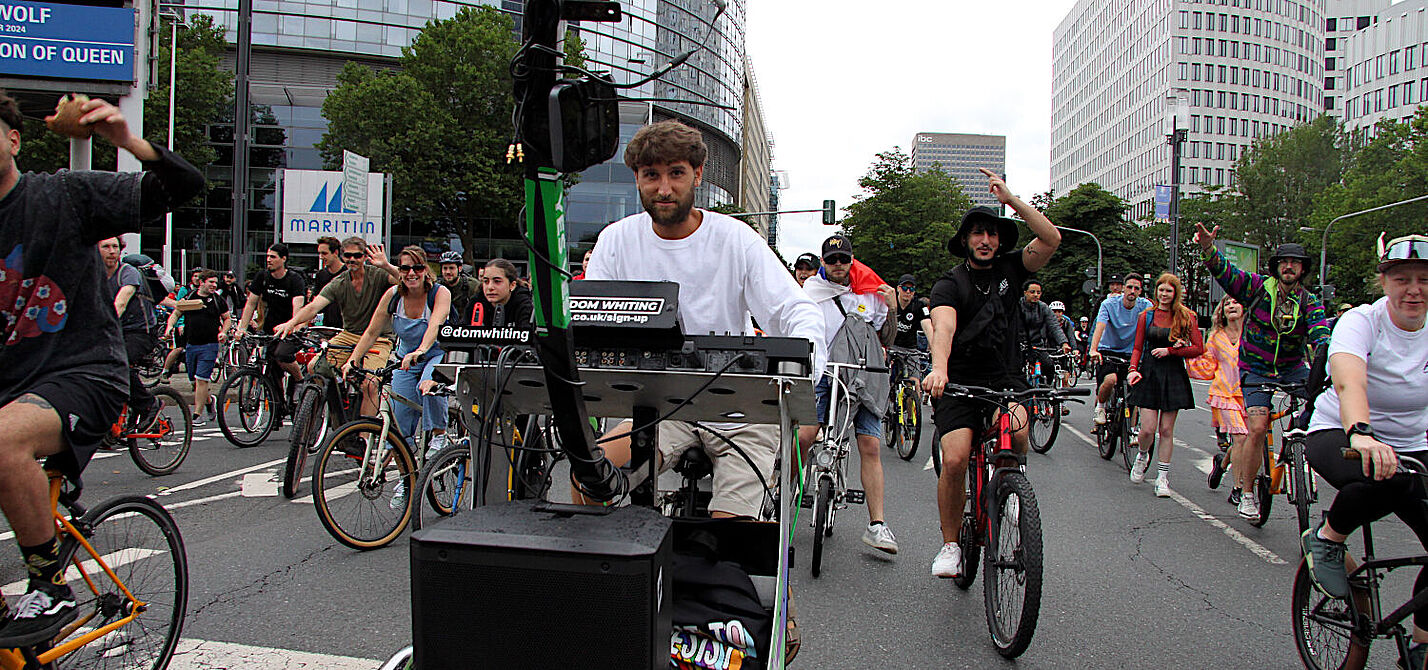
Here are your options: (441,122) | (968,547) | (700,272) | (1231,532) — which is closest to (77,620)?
(700,272)

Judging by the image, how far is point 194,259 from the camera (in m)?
42.9

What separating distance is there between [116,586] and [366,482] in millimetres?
2418

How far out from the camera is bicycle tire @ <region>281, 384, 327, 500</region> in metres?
5.81

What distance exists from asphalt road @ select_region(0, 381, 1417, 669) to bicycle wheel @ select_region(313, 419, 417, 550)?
0.12m

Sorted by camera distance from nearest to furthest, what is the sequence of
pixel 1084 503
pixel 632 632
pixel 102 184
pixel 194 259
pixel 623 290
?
1. pixel 632 632
2. pixel 623 290
3. pixel 102 184
4. pixel 1084 503
5. pixel 194 259

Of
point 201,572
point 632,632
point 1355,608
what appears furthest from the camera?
point 201,572

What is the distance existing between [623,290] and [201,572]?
3.58m

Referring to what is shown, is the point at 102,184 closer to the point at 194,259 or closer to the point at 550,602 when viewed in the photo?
the point at 550,602

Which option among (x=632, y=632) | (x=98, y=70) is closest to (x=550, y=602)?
(x=632, y=632)

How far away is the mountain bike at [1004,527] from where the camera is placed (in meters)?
3.51

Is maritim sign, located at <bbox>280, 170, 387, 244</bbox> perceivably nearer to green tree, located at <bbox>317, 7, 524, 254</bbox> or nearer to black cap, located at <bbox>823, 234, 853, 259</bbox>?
black cap, located at <bbox>823, 234, 853, 259</bbox>

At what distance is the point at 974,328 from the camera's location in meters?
4.31

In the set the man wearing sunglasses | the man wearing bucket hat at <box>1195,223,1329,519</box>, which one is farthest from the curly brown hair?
the man wearing bucket hat at <box>1195,223,1329,519</box>

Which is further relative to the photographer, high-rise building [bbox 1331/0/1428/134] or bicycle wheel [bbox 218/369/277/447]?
high-rise building [bbox 1331/0/1428/134]
